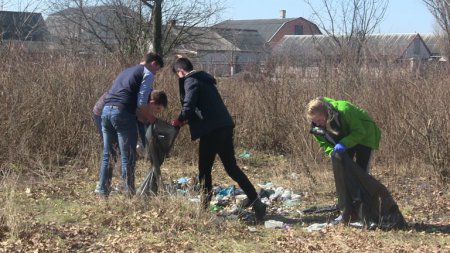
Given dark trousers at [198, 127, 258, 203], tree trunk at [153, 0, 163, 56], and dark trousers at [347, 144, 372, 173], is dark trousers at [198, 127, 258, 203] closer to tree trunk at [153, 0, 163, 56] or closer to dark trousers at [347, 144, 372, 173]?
dark trousers at [347, 144, 372, 173]

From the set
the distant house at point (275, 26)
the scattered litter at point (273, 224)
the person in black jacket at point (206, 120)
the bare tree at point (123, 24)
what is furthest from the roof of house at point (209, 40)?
the distant house at point (275, 26)

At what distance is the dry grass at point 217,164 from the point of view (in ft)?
16.9

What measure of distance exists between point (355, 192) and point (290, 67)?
563 centimetres

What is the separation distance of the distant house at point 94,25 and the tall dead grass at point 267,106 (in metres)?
10.3

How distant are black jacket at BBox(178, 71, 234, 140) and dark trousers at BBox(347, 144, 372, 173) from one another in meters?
1.23

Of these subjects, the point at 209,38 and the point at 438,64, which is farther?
the point at 209,38

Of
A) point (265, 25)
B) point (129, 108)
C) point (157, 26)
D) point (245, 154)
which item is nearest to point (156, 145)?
point (129, 108)

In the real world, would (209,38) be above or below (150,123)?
above

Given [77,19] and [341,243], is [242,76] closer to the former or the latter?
[341,243]

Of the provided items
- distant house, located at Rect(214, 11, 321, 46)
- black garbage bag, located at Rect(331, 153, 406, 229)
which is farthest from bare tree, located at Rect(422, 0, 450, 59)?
distant house, located at Rect(214, 11, 321, 46)

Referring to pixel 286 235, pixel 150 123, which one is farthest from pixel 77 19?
pixel 286 235

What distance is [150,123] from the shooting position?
630cm

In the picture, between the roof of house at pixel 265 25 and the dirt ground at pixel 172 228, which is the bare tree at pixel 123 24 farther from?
the roof of house at pixel 265 25

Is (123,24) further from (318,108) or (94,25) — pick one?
(318,108)
